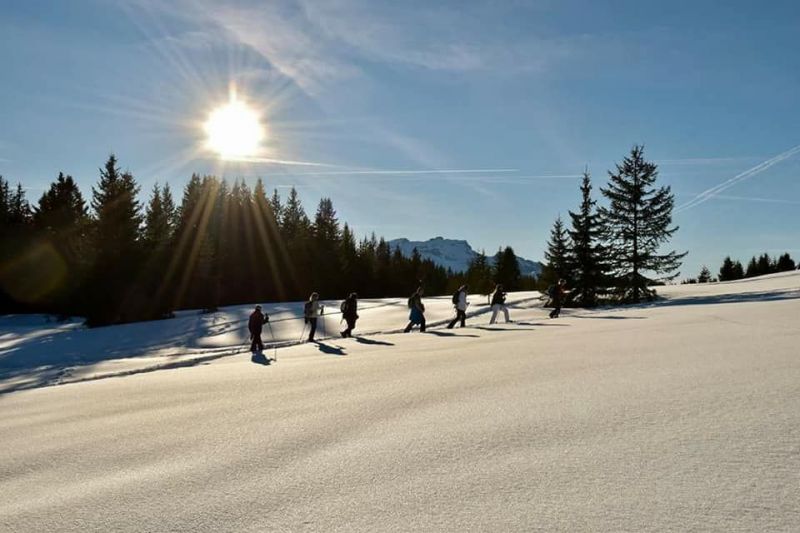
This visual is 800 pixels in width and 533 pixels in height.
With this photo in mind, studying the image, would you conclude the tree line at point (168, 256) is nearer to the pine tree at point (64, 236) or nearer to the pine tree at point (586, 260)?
the pine tree at point (64, 236)

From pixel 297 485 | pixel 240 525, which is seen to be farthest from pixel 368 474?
pixel 240 525

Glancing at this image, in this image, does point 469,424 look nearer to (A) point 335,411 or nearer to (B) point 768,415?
(A) point 335,411

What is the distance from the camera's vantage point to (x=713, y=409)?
5.20 m

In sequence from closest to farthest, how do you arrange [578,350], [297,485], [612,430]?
[297,485] → [612,430] → [578,350]

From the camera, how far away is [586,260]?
108 ft

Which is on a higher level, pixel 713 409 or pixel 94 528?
pixel 713 409

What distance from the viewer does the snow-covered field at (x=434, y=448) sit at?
133 inches

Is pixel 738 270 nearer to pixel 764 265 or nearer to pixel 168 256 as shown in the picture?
pixel 764 265

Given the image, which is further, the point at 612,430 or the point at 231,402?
the point at 231,402

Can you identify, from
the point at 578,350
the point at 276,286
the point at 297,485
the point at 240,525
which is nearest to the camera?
the point at 240,525

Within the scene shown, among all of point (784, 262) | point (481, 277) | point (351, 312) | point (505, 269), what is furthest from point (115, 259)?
point (784, 262)

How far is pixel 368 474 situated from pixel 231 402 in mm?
3868

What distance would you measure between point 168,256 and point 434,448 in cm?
4087

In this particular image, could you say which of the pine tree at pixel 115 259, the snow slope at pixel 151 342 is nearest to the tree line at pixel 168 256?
the pine tree at pixel 115 259
